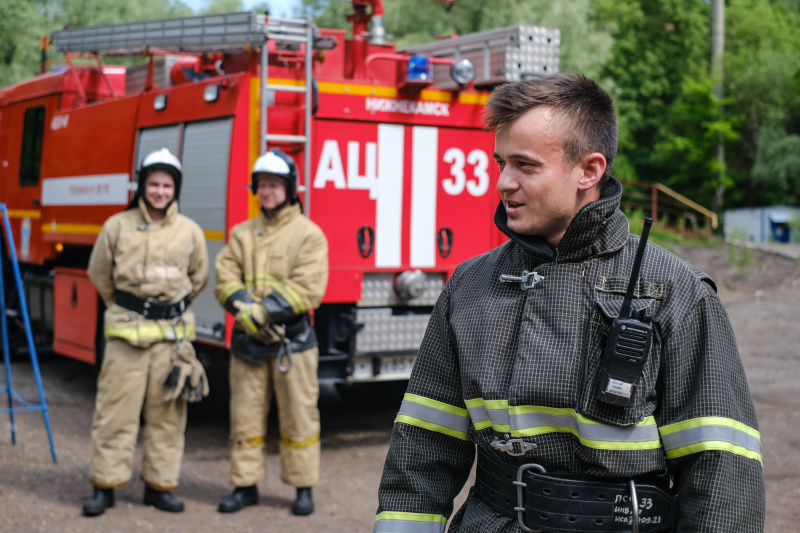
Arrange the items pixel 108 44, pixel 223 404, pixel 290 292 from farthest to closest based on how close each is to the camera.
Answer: pixel 223 404 < pixel 108 44 < pixel 290 292

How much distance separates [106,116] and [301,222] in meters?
3.36

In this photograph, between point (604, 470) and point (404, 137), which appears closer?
point (604, 470)

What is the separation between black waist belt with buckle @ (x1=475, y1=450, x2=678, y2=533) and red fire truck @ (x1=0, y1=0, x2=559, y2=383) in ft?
15.9

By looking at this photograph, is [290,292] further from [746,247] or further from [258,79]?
[746,247]

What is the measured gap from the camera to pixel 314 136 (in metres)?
6.84

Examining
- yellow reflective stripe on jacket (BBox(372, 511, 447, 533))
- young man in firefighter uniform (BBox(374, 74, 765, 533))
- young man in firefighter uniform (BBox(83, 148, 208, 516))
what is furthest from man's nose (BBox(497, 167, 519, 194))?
young man in firefighter uniform (BBox(83, 148, 208, 516))

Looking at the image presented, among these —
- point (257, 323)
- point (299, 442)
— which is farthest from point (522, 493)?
point (299, 442)

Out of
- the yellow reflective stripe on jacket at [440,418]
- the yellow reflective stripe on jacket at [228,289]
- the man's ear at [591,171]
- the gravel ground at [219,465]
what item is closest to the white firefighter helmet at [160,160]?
the yellow reflective stripe on jacket at [228,289]

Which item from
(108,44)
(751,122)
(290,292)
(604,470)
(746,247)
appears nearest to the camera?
(604,470)

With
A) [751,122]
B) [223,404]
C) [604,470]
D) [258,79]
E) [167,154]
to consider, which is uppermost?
[751,122]

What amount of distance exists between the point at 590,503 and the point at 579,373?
0.87 ft

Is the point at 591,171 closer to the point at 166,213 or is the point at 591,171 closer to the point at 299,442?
the point at 299,442

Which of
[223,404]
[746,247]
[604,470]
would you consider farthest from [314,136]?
[746,247]

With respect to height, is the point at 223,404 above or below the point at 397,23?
below
